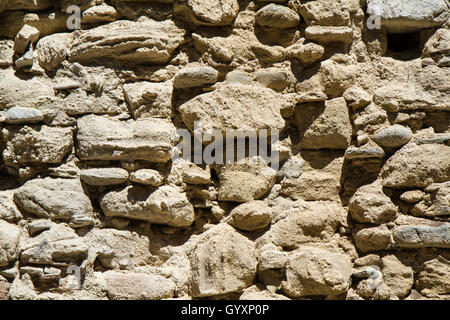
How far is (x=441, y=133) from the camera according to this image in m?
2.24

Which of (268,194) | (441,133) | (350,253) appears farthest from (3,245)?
(441,133)

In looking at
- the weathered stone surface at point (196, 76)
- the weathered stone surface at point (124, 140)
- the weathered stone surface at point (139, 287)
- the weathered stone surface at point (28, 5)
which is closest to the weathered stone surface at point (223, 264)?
the weathered stone surface at point (139, 287)

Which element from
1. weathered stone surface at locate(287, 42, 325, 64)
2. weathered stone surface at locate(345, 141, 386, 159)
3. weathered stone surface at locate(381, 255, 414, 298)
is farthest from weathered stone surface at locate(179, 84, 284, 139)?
weathered stone surface at locate(381, 255, 414, 298)

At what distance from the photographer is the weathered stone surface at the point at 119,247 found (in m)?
2.19

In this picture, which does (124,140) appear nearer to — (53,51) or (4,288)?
(53,51)

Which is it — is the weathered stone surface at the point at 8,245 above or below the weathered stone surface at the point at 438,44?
below

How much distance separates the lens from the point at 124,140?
2.23m

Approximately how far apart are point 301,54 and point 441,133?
71 centimetres

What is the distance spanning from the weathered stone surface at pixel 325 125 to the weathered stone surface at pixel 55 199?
103 cm

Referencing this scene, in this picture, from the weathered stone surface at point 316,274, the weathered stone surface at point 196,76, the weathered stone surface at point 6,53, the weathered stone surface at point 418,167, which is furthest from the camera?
the weathered stone surface at point 6,53

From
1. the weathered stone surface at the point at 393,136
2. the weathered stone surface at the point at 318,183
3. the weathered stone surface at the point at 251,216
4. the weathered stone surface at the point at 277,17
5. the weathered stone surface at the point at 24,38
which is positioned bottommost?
the weathered stone surface at the point at 251,216

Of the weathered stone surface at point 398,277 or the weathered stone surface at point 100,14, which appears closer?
the weathered stone surface at point 398,277

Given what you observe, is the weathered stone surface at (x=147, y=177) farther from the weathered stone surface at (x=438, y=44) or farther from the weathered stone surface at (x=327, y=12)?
the weathered stone surface at (x=438, y=44)

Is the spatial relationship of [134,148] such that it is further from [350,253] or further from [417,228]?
[417,228]
